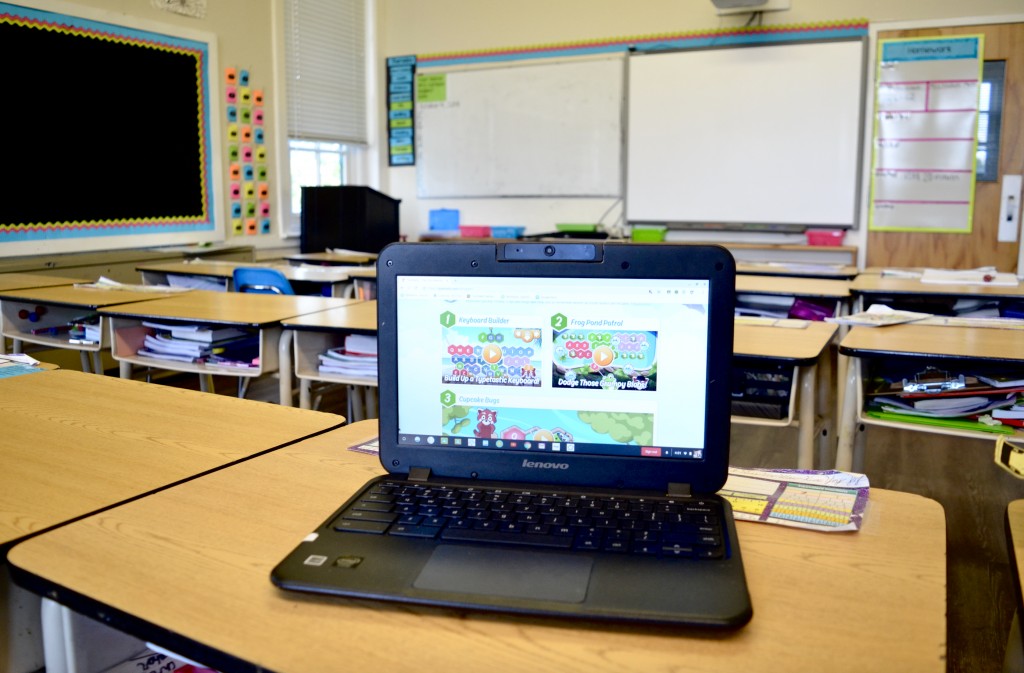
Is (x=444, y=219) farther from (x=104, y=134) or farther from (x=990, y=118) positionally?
(x=990, y=118)

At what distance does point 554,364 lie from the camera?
89cm

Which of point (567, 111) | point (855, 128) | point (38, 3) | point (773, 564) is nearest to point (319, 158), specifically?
point (567, 111)

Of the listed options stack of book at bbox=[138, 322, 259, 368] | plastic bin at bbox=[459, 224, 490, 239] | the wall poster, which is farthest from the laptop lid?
plastic bin at bbox=[459, 224, 490, 239]

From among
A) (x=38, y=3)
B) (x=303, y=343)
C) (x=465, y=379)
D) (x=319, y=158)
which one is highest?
(x=38, y=3)

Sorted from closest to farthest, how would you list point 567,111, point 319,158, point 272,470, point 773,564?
point 773,564, point 272,470, point 567,111, point 319,158

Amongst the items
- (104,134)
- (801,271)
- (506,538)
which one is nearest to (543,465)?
(506,538)

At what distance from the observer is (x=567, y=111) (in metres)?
5.93

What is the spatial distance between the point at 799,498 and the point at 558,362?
12.6 inches

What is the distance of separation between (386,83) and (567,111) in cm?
166

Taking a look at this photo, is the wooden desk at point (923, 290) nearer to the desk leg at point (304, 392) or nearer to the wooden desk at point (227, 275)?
the desk leg at point (304, 392)

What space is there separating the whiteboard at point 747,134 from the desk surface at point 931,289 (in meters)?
1.90

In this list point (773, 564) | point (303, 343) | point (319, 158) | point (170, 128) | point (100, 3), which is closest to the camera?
point (773, 564)

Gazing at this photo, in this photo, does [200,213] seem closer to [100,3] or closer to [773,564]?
[100,3]

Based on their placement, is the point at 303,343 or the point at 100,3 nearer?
the point at 303,343
